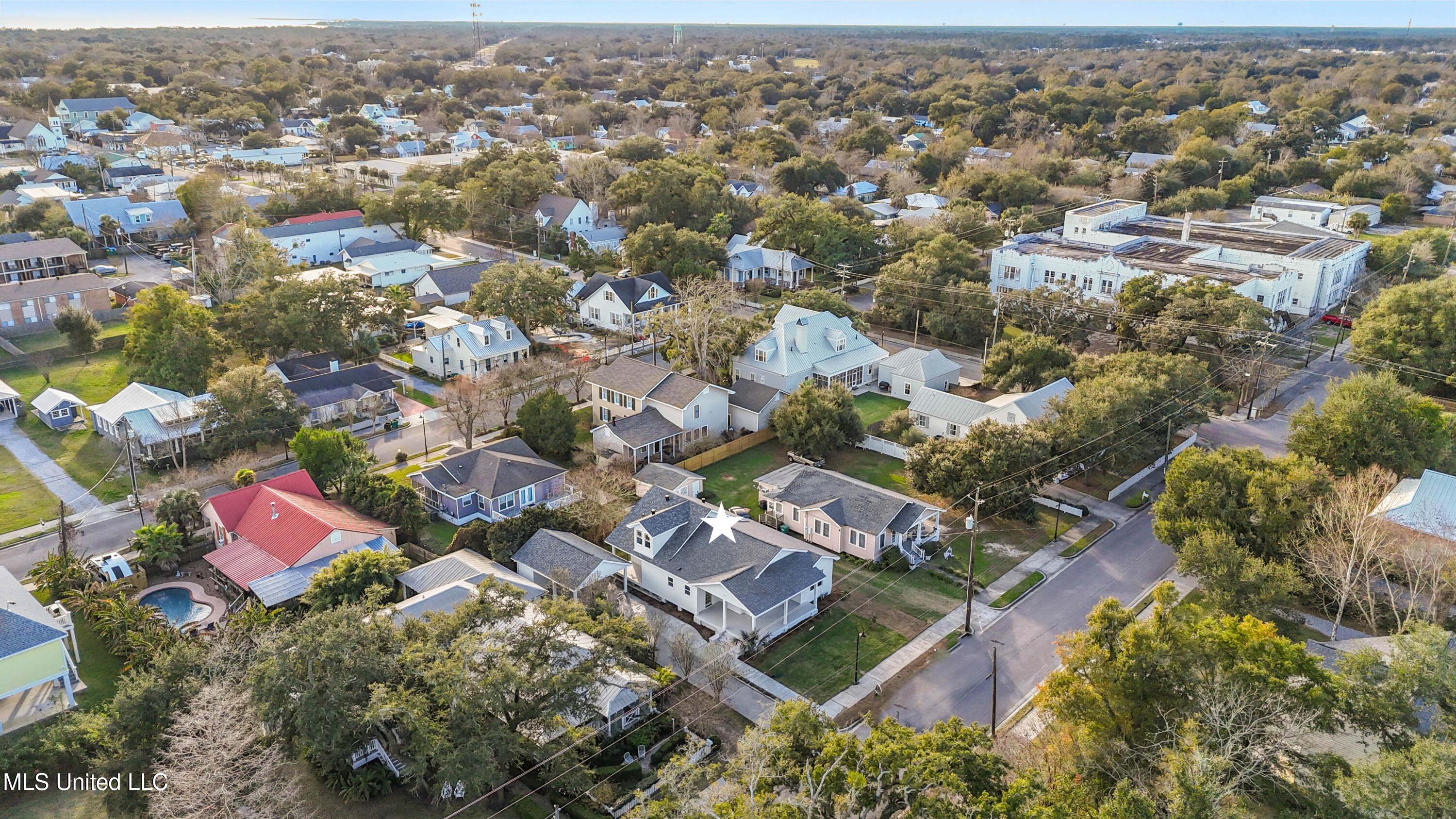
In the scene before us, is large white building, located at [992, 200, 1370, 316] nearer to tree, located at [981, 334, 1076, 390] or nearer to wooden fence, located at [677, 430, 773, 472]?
tree, located at [981, 334, 1076, 390]

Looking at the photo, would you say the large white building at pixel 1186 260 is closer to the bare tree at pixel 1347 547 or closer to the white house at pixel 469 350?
the bare tree at pixel 1347 547

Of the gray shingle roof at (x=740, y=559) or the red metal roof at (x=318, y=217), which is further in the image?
the red metal roof at (x=318, y=217)

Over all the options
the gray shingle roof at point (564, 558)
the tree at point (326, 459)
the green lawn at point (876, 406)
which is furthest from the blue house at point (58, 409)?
the green lawn at point (876, 406)

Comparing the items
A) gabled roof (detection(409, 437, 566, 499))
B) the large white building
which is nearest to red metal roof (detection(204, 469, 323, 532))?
gabled roof (detection(409, 437, 566, 499))

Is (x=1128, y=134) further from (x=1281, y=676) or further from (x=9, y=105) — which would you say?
(x=9, y=105)

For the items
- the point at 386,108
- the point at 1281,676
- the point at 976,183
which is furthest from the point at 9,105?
the point at 1281,676

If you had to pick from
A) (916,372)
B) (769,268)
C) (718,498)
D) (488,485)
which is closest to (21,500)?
(488,485)
